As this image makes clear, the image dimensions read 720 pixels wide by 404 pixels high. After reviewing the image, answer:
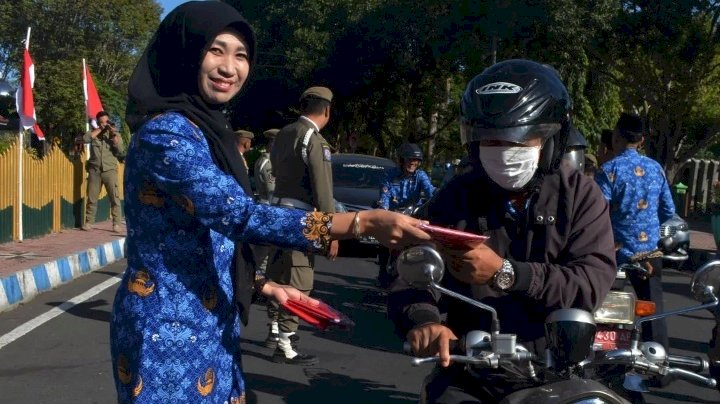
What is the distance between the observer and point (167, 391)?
248cm

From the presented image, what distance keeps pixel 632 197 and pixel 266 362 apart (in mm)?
2760

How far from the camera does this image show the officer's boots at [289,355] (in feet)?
21.7

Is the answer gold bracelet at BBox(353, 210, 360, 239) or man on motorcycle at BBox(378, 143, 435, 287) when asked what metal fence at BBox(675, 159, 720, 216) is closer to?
man on motorcycle at BBox(378, 143, 435, 287)

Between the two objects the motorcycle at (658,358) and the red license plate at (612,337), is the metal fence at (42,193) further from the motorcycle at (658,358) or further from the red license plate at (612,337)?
the motorcycle at (658,358)


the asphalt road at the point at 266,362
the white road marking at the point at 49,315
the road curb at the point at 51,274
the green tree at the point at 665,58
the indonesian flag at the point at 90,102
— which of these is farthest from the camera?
the green tree at the point at 665,58

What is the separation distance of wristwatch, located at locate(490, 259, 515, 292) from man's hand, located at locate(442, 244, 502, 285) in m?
0.02

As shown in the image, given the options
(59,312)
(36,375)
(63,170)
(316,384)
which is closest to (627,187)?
(316,384)

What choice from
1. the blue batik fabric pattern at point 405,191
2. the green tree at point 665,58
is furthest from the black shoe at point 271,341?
the green tree at point 665,58

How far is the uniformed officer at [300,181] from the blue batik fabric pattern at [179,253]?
3816mm

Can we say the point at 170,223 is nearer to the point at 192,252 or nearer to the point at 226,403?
the point at 192,252

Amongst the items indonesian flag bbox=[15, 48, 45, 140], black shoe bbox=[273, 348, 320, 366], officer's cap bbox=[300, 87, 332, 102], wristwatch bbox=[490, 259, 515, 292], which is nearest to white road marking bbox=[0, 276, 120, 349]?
black shoe bbox=[273, 348, 320, 366]

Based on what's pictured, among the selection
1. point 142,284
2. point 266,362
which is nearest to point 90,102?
point 266,362

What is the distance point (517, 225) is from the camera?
8.79 feet

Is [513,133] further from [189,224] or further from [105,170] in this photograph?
[105,170]
